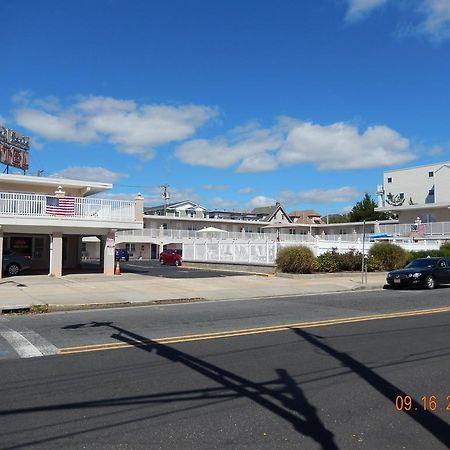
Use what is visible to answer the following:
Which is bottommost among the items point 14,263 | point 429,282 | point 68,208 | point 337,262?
point 429,282

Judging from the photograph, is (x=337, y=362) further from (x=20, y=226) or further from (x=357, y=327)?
(x=20, y=226)

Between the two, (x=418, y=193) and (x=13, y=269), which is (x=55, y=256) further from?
(x=418, y=193)

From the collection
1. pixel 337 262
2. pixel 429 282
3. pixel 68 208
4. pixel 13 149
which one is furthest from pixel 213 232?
pixel 429 282

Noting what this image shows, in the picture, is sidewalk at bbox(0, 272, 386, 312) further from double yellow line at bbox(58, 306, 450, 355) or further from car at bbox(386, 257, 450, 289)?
double yellow line at bbox(58, 306, 450, 355)

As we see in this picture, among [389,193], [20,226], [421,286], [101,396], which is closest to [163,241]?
[389,193]

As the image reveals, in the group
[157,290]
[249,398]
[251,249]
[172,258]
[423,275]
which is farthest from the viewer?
[172,258]

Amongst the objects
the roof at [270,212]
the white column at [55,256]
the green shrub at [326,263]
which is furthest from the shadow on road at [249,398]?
the roof at [270,212]

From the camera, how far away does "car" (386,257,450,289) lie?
2100cm

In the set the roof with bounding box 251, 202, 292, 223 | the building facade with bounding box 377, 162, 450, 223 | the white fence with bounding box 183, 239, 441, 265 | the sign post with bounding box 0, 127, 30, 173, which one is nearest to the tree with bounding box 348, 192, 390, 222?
the building facade with bounding box 377, 162, 450, 223

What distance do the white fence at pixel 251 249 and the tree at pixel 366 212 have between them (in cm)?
3855

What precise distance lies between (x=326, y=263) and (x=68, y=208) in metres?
12.9

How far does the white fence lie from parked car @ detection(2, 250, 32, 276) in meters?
11.9

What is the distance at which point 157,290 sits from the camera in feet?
63.9
